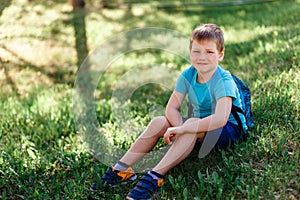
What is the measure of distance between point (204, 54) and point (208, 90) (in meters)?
0.28

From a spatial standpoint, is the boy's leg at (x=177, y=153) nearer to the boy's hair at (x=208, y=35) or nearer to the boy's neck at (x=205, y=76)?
the boy's neck at (x=205, y=76)

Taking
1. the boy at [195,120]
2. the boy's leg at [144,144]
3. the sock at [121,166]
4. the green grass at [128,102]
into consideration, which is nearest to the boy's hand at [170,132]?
the boy at [195,120]

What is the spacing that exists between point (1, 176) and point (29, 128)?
3.00 ft

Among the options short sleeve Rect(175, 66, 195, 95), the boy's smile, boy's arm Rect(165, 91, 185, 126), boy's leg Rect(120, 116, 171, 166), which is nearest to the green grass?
boy's leg Rect(120, 116, 171, 166)

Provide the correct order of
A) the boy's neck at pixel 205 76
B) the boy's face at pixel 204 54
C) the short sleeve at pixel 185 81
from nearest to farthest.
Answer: the boy's face at pixel 204 54
the boy's neck at pixel 205 76
the short sleeve at pixel 185 81

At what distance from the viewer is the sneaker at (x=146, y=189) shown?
304 centimetres

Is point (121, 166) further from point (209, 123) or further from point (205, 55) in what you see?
point (205, 55)

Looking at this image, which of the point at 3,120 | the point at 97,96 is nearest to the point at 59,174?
the point at 3,120

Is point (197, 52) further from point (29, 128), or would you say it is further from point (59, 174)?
point (29, 128)

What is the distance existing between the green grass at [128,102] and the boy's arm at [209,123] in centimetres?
29

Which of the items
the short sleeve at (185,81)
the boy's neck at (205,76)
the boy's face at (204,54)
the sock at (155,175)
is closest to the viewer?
the sock at (155,175)

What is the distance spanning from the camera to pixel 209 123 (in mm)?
3176

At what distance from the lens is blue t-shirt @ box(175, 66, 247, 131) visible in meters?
3.23

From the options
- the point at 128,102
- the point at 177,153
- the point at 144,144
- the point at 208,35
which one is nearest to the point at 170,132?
the point at 177,153
